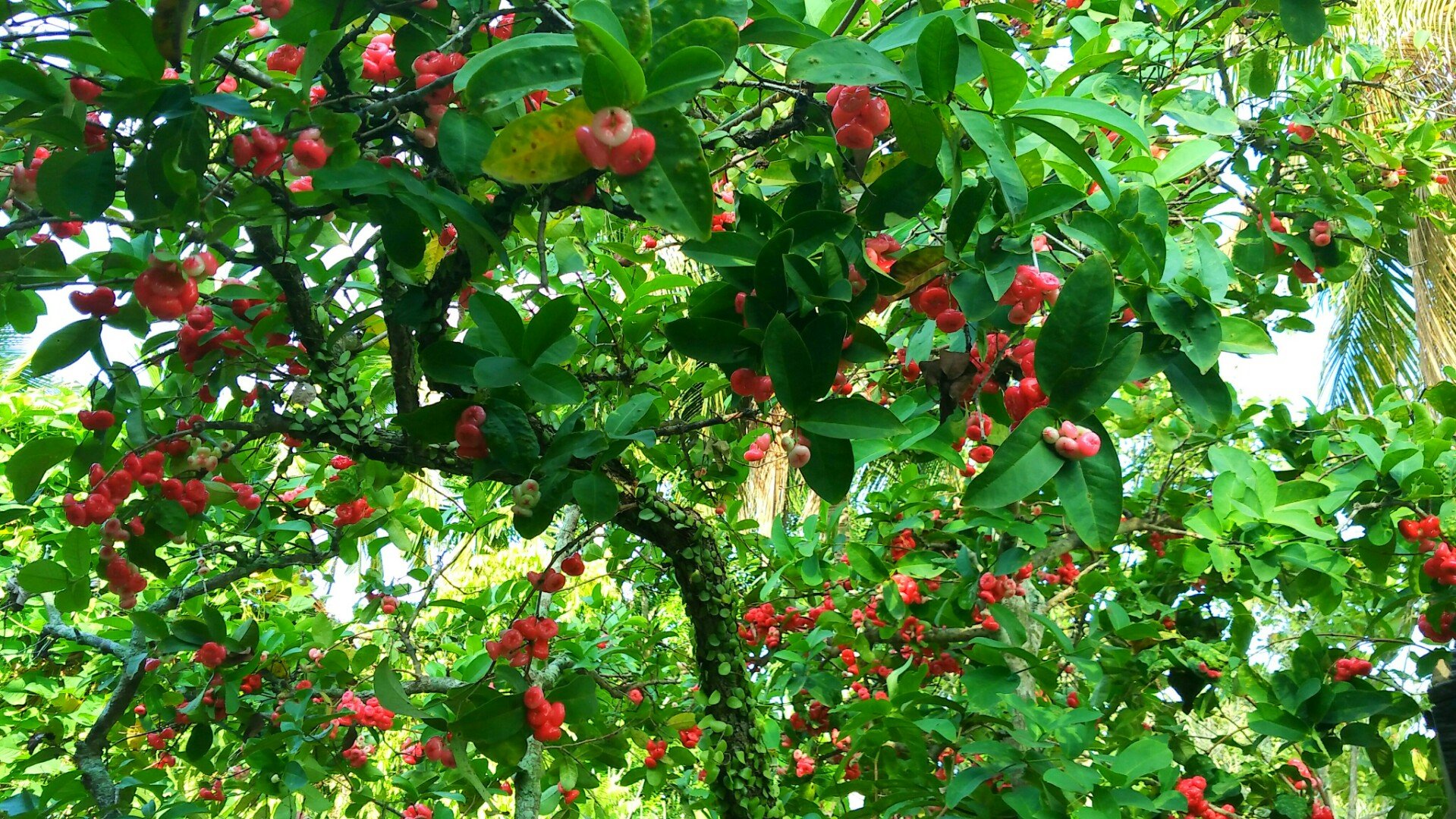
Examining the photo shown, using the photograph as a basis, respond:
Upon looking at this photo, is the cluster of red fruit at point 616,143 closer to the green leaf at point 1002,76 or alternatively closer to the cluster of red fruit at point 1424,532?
the green leaf at point 1002,76

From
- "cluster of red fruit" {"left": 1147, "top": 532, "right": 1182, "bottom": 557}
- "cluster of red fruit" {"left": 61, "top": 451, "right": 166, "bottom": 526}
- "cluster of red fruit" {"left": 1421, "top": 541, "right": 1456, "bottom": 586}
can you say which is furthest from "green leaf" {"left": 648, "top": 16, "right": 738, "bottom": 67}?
"cluster of red fruit" {"left": 1147, "top": 532, "right": 1182, "bottom": 557}

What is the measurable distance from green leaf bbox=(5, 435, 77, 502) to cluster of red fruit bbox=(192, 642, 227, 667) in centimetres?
56

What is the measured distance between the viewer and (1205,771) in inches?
86.6

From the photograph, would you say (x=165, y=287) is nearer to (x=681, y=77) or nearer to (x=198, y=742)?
(x=681, y=77)

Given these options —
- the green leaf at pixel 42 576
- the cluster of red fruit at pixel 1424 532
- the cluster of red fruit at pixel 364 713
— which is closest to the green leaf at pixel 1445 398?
the cluster of red fruit at pixel 1424 532

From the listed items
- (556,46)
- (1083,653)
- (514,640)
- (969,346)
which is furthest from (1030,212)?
(1083,653)

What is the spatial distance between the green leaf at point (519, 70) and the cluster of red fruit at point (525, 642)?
2.85 ft

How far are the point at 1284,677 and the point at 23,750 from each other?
2905 millimetres

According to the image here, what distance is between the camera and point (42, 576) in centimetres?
138

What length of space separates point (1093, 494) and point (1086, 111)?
32cm

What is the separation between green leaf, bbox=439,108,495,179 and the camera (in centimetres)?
89

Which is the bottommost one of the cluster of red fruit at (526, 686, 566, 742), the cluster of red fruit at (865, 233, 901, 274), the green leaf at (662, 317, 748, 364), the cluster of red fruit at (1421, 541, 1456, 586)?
the cluster of red fruit at (1421, 541, 1456, 586)

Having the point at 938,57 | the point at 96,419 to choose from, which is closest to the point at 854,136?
the point at 938,57

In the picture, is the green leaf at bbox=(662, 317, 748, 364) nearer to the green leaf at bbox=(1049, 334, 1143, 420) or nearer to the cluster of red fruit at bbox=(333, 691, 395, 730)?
the green leaf at bbox=(1049, 334, 1143, 420)
